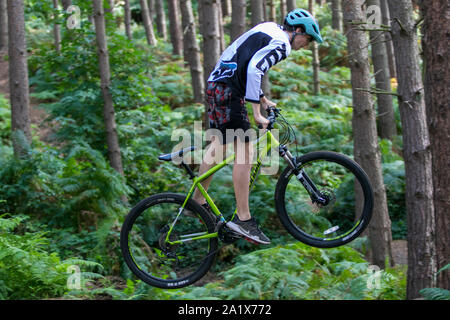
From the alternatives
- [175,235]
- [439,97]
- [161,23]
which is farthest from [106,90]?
[161,23]

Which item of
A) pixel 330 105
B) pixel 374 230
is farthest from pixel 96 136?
pixel 330 105

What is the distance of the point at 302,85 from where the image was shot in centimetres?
1580

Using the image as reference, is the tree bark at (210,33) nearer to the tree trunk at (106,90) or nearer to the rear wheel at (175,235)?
the tree trunk at (106,90)

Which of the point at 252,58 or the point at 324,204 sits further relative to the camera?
the point at 324,204

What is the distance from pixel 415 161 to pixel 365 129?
131 cm

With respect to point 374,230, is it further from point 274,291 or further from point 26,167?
point 26,167

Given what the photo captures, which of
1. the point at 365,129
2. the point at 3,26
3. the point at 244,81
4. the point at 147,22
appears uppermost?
the point at 147,22

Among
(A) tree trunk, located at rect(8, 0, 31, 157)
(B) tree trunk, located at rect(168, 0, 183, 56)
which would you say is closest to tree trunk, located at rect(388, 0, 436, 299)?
(A) tree trunk, located at rect(8, 0, 31, 157)

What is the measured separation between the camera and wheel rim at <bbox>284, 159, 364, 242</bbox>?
4.29 m

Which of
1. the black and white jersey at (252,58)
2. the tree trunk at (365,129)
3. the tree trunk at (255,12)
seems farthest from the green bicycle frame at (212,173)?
the tree trunk at (255,12)

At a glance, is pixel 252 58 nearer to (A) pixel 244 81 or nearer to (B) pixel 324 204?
(A) pixel 244 81

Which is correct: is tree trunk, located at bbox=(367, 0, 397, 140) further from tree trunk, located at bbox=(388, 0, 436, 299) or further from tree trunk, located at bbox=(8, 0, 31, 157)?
tree trunk, located at bbox=(8, 0, 31, 157)

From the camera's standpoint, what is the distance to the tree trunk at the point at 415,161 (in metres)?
6.21

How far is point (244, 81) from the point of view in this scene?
4129 mm
